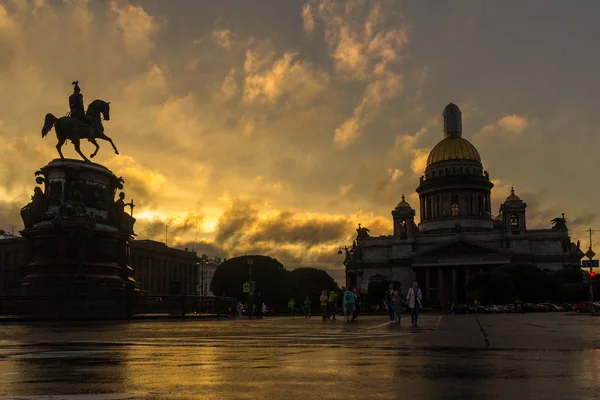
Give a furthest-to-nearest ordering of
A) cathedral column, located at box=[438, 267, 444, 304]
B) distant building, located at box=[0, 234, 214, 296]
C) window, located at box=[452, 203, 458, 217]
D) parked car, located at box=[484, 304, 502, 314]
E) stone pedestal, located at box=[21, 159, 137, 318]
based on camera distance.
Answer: window, located at box=[452, 203, 458, 217]
cathedral column, located at box=[438, 267, 444, 304]
distant building, located at box=[0, 234, 214, 296]
parked car, located at box=[484, 304, 502, 314]
stone pedestal, located at box=[21, 159, 137, 318]

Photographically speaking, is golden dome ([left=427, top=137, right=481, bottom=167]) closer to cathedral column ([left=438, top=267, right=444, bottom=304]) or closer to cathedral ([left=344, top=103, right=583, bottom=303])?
Answer: cathedral ([left=344, top=103, right=583, bottom=303])

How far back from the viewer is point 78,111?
44.5 metres

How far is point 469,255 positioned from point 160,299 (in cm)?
10242

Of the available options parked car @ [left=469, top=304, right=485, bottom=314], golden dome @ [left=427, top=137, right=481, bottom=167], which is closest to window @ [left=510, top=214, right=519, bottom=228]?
golden dome @ [left=427, top=137, right=481, bottom=167]

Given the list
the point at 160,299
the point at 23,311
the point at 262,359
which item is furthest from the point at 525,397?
the point at 160,299

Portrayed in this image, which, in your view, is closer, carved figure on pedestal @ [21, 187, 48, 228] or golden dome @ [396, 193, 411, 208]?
carved figure on pedestal @ [21, 187, 48, 228]

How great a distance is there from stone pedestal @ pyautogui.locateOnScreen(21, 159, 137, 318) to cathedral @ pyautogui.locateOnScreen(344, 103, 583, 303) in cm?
10449

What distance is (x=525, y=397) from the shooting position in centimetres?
732

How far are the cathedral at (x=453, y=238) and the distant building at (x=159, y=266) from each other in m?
38.7

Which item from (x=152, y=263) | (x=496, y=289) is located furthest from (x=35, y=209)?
(x=152, y=263)

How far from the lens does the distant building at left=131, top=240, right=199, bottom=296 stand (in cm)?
13375

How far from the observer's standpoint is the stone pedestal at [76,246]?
3806cm

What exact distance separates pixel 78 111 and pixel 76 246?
968 centimetres

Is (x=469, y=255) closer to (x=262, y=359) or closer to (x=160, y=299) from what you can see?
(x=160, y=299)
